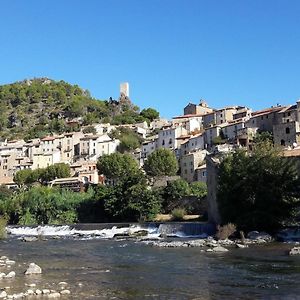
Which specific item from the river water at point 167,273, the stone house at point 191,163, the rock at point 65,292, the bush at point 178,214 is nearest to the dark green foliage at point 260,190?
the river water at point 167,273

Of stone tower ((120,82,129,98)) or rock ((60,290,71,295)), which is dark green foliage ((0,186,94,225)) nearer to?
rock ((60,290,71,295))

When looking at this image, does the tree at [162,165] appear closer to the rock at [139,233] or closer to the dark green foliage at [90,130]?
the rock at [139,233]

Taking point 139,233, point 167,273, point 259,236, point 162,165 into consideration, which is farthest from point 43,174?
point 167,273

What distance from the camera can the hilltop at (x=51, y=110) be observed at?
12488 centimetres

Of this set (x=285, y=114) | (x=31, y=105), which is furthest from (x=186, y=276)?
(x=31, y=105)

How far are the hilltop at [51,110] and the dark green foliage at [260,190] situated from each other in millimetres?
87792

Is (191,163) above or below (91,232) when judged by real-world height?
above

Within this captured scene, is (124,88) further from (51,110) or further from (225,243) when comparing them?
(225,243)

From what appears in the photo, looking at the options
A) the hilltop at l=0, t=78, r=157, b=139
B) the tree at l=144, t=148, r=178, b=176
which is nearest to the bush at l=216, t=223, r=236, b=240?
the tree at l=144, t=148, r=178, b=176

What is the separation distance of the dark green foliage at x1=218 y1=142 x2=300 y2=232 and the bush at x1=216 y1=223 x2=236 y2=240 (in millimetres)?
981

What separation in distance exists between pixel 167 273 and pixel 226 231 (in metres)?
13.5

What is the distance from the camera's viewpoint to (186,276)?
17188 millimetres

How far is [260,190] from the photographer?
3183 centimetres

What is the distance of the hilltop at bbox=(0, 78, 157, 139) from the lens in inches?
4916
